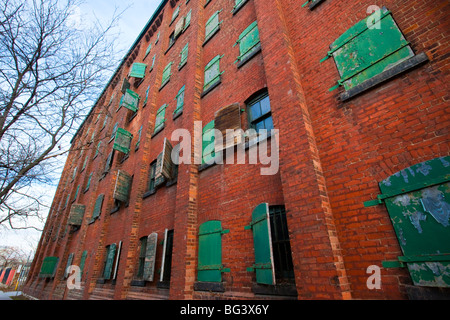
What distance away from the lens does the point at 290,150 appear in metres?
3.91

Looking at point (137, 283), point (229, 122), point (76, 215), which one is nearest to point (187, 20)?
point (229, 122)

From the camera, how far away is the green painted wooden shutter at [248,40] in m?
6.15

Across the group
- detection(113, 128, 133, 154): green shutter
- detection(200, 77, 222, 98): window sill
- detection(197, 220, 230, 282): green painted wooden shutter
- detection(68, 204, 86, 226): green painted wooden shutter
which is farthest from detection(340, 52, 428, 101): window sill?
detection(68, 204, 86, 226): green painted wooden shutter

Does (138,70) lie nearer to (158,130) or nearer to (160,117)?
(160,117)

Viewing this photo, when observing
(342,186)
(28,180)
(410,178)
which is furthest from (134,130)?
(410,178)

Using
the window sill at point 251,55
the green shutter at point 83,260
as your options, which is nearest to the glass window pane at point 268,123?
the window sill at point 251,55

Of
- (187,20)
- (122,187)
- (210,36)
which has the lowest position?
(122,187)

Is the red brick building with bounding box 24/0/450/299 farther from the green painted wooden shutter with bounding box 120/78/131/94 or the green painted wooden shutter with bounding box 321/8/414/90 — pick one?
the green painted wooden shutter with bounding box 120/78/131/94

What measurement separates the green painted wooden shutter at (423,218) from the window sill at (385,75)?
4.68 ft

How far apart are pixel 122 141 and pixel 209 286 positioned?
30.2 feet

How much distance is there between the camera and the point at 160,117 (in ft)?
32.5

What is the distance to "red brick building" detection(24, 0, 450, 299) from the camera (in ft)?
9.13

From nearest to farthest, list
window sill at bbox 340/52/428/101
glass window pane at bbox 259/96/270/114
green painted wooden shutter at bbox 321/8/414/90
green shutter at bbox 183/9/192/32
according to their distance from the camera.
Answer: window sill at bbox 340/52/428/101, green painted wooden shutter at bbox 321/8/414/90, glass window pane at bbox 259/96/270/114, green shutter at bbox 183/9/192/32

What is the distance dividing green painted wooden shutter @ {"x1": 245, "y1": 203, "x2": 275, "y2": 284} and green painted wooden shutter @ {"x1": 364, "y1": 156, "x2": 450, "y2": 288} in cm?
168
